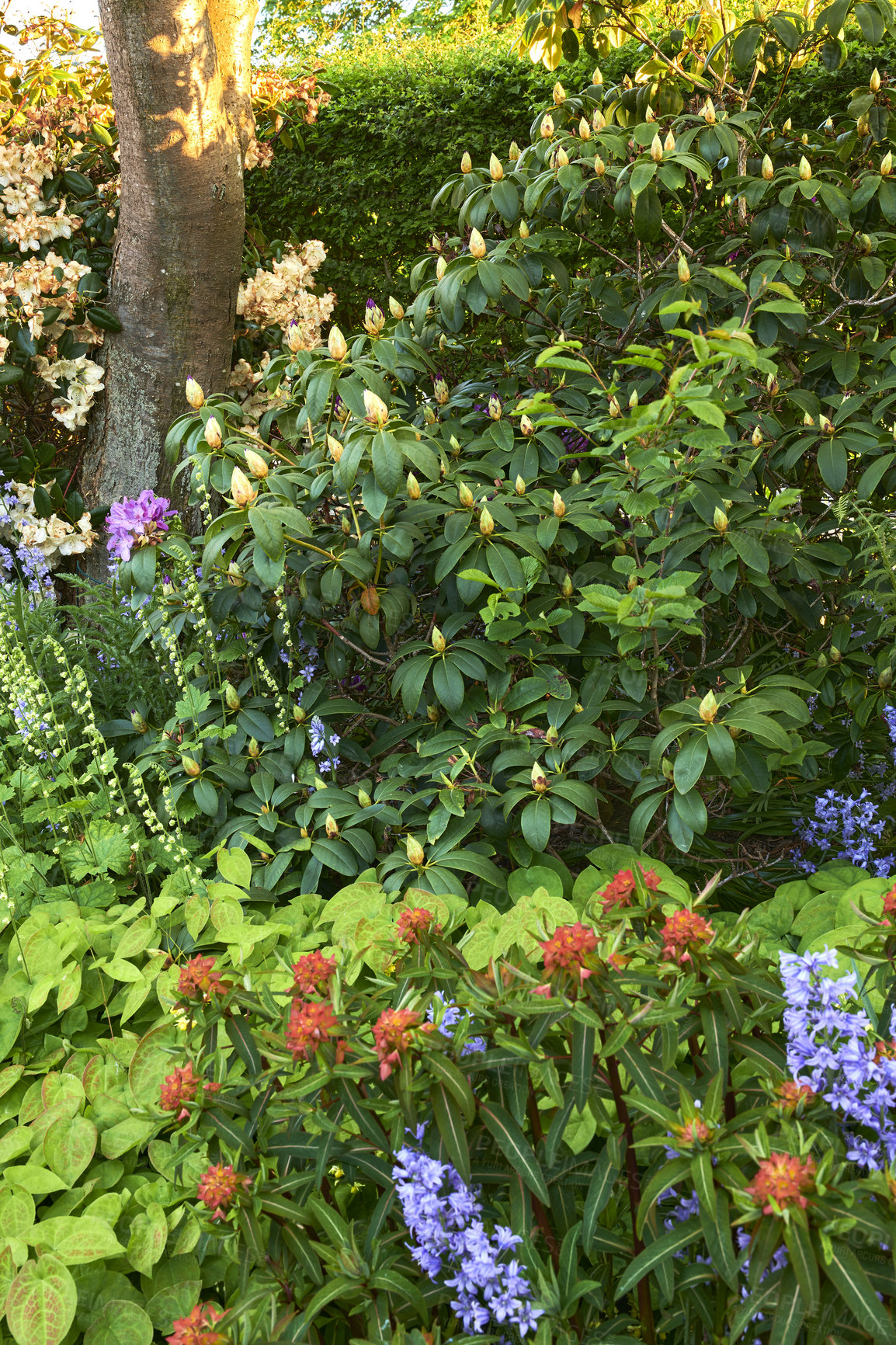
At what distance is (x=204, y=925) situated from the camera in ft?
6.12

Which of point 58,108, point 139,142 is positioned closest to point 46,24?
point 58,108

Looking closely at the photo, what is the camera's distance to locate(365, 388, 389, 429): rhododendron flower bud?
1929 mm

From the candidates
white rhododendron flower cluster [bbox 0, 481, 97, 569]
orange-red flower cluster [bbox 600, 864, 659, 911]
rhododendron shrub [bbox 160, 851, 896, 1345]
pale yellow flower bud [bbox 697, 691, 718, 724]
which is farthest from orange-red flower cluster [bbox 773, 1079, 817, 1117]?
white rhododendron flower cluster [bbox 0, 481, 97, 569]

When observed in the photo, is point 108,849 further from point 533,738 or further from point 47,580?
point 47,580

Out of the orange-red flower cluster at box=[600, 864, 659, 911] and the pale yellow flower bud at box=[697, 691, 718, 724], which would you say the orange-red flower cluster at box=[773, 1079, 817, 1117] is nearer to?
the orange-red flower cluster at box=[600, 864, 659, 911]

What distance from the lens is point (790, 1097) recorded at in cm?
85

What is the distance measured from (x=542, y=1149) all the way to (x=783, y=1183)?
0.38 m

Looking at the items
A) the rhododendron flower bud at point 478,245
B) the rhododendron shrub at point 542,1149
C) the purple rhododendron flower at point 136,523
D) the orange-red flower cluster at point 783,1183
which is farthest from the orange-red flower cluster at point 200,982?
the rhododendron flower bud at point 478,245

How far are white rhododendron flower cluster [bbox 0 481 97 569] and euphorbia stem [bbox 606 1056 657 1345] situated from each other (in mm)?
3240

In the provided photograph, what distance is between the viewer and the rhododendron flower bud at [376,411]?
6.33 ft

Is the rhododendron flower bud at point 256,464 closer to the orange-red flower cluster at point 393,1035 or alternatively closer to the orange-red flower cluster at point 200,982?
the orange-red flower cluster at point 200,982

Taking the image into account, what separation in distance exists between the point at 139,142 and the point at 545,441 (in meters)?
2.16

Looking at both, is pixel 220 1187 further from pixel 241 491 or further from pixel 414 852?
pixel 241 491

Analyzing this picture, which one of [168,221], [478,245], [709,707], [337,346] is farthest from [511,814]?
[168,221]
